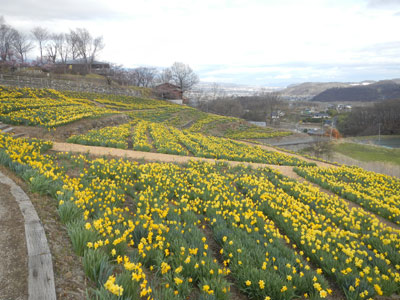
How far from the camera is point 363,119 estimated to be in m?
86.8

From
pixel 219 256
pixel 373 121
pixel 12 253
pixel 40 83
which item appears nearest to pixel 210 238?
pixel 219 256

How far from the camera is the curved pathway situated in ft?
→ 7.70

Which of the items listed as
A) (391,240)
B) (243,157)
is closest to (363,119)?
(243,157)

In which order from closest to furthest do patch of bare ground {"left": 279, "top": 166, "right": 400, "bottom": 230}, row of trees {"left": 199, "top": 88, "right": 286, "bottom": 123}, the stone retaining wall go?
1. patch of bare ground {"left": 279, "top": 166, "right": 400, "bottom": 230}
2. the stone retaining wall
3. row of trees {"left": 199, "top": 88, "right": 286, "bottom": 123}

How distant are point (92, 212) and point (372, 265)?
523 centimetres

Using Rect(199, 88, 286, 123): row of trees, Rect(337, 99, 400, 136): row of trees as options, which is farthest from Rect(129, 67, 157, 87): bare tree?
Rect(337, 99, 400, 136): row of trees

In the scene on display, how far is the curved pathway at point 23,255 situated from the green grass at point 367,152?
161 ft

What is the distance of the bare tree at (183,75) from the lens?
87.8 metres

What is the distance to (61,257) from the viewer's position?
2.94m

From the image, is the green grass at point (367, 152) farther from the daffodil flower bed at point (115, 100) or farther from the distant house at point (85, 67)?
the distant house at point (85, 67)

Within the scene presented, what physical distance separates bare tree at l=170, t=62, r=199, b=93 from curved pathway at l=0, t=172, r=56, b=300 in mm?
87044

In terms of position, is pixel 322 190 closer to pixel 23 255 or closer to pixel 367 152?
pixel 23 255

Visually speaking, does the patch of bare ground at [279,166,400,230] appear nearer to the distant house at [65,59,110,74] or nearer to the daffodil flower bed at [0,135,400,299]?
the daffodil flower bed at [0,135,400,299]

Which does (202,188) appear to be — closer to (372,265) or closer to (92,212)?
(92,212)
